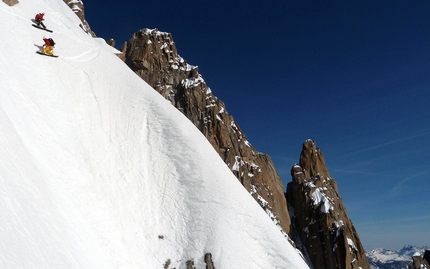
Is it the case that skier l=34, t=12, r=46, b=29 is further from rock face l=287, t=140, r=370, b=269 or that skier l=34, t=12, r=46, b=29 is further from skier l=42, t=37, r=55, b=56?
rock face l=287, t=140, r=370, b=269

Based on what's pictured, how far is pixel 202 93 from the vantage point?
57.3 metres

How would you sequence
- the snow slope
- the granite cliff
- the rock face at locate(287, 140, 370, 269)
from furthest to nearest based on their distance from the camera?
the rock face at locate(287, 140, 370, 269) < the granite cliff < the snow slope

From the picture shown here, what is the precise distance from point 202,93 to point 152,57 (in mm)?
13860

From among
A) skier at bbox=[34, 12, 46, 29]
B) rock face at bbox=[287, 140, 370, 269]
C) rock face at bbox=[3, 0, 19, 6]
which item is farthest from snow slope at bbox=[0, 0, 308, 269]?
rock face at bbox=[287, 140, 370, 269]

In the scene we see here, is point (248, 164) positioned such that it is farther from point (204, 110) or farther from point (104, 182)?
point (104, 182)

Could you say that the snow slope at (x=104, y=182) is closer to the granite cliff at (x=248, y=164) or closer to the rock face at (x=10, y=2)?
the rock face at (x=10, y=2)

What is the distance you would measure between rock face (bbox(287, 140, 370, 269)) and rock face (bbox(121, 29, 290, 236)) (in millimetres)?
5612

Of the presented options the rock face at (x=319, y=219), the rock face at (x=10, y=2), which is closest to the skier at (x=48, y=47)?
the rock face at (x=10, y=2)

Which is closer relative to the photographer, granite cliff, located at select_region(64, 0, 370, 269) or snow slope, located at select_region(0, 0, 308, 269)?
snow slope, located at select_region(0, 0, 308, 269)

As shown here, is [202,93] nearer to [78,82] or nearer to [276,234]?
[78,82]

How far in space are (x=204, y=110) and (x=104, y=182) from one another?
42.3m

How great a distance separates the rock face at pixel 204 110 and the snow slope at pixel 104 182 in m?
32.4

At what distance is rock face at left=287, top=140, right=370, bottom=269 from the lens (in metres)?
55.3

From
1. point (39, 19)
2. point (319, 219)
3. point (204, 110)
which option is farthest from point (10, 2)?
point (319, 219)
